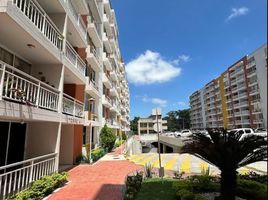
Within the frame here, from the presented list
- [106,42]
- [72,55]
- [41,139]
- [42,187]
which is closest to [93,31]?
[72,55]

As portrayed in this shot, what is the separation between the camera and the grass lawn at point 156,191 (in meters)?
7.91

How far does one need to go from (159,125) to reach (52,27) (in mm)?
7487

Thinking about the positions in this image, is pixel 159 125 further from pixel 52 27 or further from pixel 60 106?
pixel 52 27

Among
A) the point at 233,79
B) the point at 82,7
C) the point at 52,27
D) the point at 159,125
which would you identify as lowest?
the point at 159,125

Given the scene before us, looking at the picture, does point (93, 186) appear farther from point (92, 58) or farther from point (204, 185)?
point (92, 58)

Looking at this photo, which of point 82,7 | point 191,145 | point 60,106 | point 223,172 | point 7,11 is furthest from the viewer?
point 82,7

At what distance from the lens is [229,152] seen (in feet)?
18.9

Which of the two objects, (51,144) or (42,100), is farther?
(51,144)

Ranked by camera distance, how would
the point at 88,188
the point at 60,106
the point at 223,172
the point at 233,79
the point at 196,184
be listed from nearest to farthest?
the point at 223,172, the point at 196,184, the point at 88,188, the point at 60,106, the point at 233,79

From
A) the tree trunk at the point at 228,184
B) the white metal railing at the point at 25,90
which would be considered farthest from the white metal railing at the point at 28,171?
the tree trunk at the point at 228,184

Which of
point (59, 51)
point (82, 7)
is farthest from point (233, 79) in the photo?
point (59, 51)

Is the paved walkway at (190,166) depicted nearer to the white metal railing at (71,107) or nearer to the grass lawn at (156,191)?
the grass lawn at (156,191)

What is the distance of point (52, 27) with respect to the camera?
11.2 m

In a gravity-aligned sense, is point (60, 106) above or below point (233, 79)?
below
